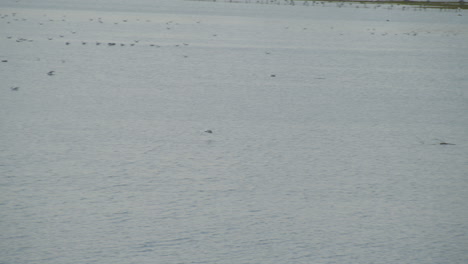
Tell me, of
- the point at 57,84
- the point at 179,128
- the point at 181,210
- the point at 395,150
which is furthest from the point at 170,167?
the point at 57,84

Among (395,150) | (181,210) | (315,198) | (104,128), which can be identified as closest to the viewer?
(181,210)

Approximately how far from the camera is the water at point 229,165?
146 inches

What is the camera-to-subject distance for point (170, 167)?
527 centimetres

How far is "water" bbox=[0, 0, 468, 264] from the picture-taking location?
370cm

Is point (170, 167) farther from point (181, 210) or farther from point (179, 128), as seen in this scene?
point (179, 128)

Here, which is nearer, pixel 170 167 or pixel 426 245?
pixel 426 245

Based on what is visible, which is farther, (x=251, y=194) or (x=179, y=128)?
(x=179, y=128)

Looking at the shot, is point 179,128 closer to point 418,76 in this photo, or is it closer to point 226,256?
point 226,256

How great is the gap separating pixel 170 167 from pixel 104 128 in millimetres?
1637

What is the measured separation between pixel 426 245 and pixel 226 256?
1247 millimetres

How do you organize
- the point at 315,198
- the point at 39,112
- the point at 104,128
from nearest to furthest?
the point at 315,198 → the point at 104,128 → the point at 39,112

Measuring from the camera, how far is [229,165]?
5.39 metres

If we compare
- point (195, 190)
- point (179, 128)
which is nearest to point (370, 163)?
point (195, 190)

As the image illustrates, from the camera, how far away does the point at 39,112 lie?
287 inches
